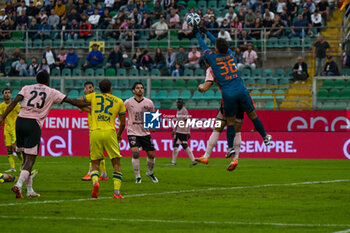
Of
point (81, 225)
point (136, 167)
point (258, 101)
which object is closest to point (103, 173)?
point (136, 167)

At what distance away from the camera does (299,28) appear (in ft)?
100

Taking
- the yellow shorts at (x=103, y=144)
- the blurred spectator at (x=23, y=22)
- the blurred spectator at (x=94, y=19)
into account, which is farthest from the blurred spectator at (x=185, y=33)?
the yellow shorts at (x=103, y=144)

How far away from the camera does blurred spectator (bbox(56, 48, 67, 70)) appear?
1270 inches

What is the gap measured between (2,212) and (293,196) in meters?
5.36

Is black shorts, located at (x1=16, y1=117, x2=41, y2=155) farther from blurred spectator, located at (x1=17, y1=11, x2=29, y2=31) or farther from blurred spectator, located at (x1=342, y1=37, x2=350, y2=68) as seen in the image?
blurred spectator, located at (x1=17, y1=11, x2=29, y2=31)

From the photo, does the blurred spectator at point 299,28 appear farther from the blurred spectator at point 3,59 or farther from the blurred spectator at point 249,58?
the blurred spectator at point 3,59

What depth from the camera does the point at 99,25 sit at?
1361 inches

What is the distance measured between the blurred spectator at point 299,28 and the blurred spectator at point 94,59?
8345 millimetres

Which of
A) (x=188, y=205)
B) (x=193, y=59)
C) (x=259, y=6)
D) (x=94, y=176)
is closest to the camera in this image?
(x=188, y=205)

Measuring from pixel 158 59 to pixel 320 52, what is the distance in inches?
269

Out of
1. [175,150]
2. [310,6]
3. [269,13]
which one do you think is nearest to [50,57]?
[269,13]

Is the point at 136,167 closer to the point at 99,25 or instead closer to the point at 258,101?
the point at 258,101

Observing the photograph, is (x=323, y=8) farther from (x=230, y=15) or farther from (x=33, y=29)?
(x=33, y=29)

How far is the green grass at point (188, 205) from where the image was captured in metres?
9.26
